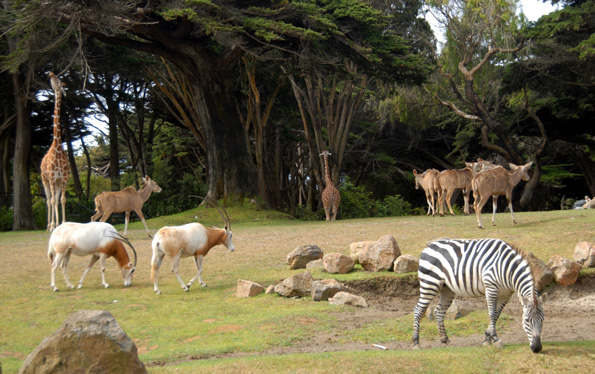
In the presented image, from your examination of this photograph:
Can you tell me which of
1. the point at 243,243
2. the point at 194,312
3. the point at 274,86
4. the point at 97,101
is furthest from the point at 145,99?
the point at 194,312

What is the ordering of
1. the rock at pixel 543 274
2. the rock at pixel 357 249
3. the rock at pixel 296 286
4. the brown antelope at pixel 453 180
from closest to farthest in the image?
the rock at pixel 543 274
the rock at pixel 296 286
the rock at pixel 357 249
the brown antelope at pixel 453 180

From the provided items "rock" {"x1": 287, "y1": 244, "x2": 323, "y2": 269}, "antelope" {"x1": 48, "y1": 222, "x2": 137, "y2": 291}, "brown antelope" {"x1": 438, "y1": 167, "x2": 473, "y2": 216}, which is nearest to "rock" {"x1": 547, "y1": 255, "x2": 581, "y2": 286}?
"rock" {"x1": 287, "y1": 244, "x2": 323, "y2": 269}

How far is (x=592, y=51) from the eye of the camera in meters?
23.2

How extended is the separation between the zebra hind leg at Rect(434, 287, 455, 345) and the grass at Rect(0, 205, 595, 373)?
0.59 metres

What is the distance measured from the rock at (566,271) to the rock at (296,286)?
4282mm

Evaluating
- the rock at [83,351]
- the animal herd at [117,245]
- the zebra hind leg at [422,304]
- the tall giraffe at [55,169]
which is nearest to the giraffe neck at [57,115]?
the tall giraffe at [55,169]

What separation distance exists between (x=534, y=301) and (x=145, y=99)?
2982cm

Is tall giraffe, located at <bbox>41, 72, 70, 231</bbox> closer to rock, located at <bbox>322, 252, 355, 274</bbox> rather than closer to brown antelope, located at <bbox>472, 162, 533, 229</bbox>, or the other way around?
rock, located at <bbox>322, 252, 355, 274</bbox>

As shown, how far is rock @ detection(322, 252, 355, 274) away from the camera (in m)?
12.1

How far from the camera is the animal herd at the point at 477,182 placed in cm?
1694

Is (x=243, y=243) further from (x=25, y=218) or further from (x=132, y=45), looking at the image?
(x=25, y=218)

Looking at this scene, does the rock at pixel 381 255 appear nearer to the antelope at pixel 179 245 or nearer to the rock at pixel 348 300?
the rock at pixel 348 300

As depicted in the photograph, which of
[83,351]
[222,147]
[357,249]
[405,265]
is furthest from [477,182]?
[83,351]

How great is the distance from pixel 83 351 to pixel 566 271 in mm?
8221
